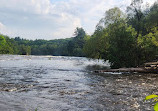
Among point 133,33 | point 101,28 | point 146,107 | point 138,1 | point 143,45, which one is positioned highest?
point 138,1

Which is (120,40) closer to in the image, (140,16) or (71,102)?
(140,16)

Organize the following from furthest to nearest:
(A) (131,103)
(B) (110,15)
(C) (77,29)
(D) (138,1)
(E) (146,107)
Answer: (C) (77,29)
(B) (110,15)
(D) (138,1)
(A) (131,103)
(E) (146,107)

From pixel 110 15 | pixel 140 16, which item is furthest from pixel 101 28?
pixel 140 16

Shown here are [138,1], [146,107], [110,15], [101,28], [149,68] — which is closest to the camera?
[146,107]

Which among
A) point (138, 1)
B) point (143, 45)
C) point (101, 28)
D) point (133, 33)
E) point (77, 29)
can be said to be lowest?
point (143, 45)

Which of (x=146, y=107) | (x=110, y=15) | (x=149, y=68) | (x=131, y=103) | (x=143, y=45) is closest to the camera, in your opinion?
(x=146, y=107)

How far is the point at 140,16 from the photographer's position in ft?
128

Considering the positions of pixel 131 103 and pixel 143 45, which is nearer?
pixel 131 103

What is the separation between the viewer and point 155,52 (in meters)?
31.2

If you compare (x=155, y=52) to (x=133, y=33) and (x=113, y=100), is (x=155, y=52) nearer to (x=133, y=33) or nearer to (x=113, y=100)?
(x=133, y=33)

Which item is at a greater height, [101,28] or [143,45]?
[101,28]

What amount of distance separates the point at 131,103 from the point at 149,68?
59.6 ft

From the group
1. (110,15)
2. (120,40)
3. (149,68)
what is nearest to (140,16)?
(110,15)

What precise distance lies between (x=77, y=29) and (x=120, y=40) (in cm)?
12885
